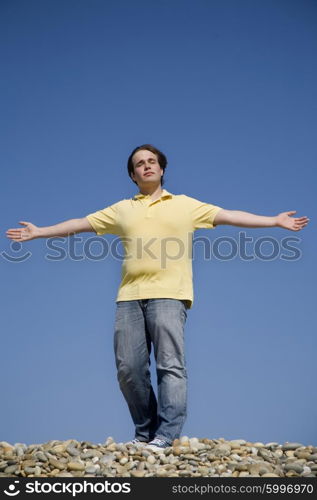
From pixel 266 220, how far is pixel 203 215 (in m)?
0.61

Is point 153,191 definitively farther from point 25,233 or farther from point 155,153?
point 25,233

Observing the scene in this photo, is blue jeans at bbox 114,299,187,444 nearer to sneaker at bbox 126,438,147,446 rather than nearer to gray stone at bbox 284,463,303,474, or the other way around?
sneaker at bbox 126,438,147,446

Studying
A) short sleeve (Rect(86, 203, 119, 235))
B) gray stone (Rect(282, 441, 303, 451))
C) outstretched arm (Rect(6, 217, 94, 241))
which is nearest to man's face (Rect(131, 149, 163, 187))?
short sleeve (Rect(86, 203, 119, 235))

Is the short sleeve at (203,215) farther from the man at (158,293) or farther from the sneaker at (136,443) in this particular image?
the sneaker at (136,443)

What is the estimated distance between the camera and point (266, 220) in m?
6.39

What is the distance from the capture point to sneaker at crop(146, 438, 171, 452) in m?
5.81

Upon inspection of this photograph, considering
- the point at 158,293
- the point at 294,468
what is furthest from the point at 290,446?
the point at 158,293

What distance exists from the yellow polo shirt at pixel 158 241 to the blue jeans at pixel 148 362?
13cm

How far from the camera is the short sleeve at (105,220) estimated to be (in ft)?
22.0

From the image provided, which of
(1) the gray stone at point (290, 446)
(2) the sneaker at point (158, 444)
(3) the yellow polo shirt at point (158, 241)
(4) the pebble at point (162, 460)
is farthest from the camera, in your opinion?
(3) the yellow polo shirt at point (158, 241)

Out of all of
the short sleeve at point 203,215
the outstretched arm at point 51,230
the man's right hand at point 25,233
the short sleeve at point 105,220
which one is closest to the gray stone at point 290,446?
the short sleeve at point 203,215

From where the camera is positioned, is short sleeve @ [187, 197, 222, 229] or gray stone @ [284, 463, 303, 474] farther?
short sleeve @ [187, 197, 222, 229]

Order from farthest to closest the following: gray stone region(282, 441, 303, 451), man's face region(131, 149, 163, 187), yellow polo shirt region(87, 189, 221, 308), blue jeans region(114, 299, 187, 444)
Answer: man's face region(131, 149, 163, 187), yellow polo shirt region(87, 189, 221, 308), gray stone region(282, 441, 303, 451), blue jeans region(114, 299, 187, 444)
